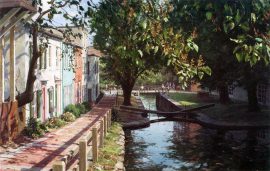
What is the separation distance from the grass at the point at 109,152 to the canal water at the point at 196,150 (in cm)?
123

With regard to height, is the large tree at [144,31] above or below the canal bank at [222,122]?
above

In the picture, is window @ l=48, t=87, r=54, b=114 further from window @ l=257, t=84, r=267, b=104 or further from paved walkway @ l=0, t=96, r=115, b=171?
window @ l=257, t=84, r=267, b=104

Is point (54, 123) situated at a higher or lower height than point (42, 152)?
higher

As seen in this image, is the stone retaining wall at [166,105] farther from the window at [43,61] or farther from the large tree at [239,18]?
the large tree at [239,18]

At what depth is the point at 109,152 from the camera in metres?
19.3

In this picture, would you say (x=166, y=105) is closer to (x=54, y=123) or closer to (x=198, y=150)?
(x=198, y=150)

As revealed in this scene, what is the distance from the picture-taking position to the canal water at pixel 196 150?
72.8 feet

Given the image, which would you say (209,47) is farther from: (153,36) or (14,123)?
(153,36)

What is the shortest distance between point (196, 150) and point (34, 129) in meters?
10.3

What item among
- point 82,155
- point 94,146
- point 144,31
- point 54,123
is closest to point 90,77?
point 54,123

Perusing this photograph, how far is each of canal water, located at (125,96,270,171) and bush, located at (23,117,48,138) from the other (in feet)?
16.0

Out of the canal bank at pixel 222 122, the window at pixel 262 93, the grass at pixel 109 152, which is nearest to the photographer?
the grass at pixel 109 152

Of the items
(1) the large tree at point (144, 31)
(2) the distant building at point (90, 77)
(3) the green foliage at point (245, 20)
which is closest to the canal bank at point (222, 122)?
(2) the distant building at point (90, 77)

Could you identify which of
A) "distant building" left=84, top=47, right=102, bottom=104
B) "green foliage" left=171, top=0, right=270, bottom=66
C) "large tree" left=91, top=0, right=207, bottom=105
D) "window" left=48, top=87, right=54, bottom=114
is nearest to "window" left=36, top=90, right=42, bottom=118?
"window" left=48, top=87, right=54, bottom=114
